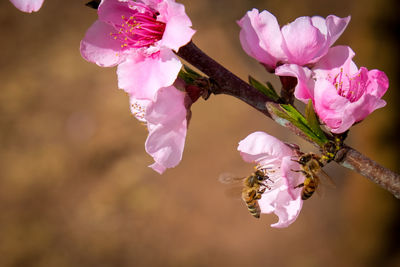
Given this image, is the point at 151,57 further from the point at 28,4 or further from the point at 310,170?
the point at 310,170

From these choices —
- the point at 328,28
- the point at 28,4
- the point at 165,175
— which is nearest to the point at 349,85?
the point at 328,28

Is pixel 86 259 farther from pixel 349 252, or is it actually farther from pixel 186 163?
pixel 349 252

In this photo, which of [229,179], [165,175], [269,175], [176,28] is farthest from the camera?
[165,175]

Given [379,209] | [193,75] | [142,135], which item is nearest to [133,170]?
[142,135]

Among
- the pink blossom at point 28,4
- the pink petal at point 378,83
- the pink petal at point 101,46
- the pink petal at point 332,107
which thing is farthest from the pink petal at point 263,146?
the pink blossom at point 28,4

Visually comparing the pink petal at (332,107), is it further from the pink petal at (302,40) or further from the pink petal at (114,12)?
the pink petal at (114,12)

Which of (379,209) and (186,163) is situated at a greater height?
(379,209)
